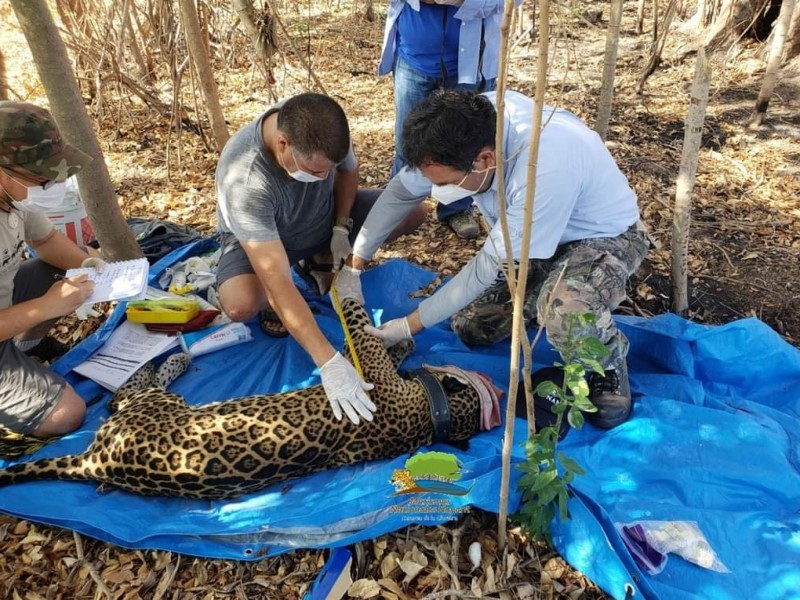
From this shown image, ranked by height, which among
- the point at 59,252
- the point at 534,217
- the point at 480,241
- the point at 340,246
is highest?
the point at 534,217

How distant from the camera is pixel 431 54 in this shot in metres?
4.14

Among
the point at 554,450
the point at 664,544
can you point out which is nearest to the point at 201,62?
the point at 554,450

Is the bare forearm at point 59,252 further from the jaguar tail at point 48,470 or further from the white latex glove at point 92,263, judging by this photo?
the jaguar tail at point 48,470

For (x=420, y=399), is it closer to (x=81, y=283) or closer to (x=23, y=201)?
(x=81, y=283)

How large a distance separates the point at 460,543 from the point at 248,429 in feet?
3.50

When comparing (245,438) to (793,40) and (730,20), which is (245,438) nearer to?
(793,40)

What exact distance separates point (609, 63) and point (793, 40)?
13.8ft

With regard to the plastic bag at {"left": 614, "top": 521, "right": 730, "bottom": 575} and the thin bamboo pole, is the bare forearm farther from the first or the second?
the plastic bag at {"left": 614, "top": 521, "right": 730, "bottom": 575}

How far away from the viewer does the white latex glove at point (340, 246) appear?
3.86 metres

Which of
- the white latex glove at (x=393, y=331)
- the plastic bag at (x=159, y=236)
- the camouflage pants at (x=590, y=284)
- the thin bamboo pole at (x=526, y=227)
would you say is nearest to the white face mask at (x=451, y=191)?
the camouflage pants at (x=590, y=284)

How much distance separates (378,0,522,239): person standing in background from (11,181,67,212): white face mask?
2.00 metres

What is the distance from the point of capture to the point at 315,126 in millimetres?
2740

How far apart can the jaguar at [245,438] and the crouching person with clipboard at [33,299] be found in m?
0.27

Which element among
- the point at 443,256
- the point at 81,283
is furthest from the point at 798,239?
the point at 81,283
